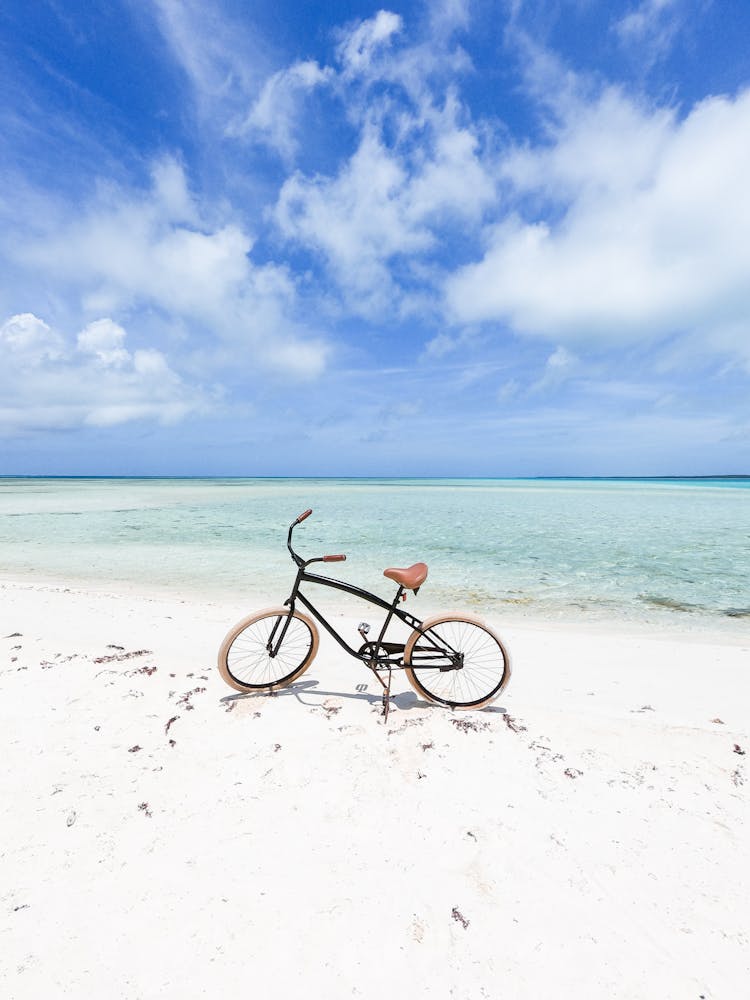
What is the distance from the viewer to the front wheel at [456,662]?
4844 millimetres

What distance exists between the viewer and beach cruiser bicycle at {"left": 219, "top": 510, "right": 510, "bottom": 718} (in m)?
4.77

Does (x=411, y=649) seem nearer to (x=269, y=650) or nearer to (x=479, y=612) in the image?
(x=269, y=650)

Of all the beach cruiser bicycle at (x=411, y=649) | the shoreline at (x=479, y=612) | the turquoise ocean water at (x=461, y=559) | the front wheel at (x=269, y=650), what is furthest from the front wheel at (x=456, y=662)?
the turquoise ocean water at (x=461, y=559)

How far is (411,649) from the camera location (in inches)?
191

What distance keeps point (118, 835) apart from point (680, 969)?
3301mm

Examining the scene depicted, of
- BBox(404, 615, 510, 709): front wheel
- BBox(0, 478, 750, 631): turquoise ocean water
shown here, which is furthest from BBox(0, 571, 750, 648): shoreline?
BBox(404, 615, 510, 709): front wheel

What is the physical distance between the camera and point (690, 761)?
384 centimetres

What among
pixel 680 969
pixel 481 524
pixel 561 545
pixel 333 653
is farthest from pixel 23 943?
pixel 481 524

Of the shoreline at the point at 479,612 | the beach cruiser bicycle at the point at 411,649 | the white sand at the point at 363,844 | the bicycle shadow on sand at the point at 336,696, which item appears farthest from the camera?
the shoreline at the point at 479,612

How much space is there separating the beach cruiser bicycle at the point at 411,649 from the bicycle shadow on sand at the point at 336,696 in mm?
86

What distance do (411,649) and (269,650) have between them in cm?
153

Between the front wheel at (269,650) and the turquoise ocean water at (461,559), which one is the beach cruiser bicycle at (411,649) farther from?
the turquoise ocean water at (461,559)

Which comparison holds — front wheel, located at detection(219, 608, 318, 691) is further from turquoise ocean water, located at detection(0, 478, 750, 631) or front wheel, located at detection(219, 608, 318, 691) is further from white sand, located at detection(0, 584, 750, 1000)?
turquoise ocean water, located at detection(0, 478, 750, 631)

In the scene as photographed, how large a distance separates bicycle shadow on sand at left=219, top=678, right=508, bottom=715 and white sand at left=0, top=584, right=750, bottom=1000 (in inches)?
1.5
